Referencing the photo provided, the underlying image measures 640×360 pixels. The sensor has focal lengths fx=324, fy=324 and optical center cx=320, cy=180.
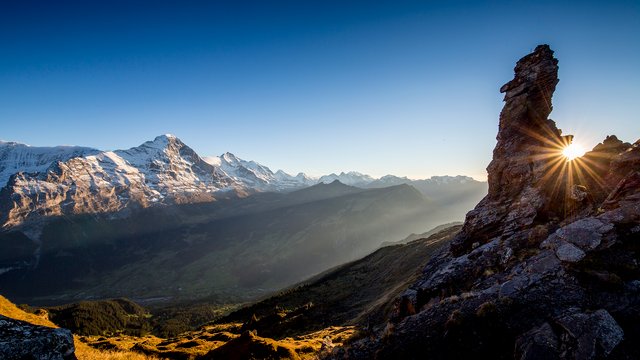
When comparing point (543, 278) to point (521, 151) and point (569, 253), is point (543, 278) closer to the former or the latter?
point (569, 253)

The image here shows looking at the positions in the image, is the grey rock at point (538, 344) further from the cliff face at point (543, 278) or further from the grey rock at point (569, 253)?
the grey rock at point (569, 253)

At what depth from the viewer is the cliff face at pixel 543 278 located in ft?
52.1

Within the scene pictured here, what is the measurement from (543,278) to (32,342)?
24567 millimetres

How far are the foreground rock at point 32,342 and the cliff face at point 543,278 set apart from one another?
1525cm

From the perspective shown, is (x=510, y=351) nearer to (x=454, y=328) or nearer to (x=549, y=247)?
(x=454, y=328)

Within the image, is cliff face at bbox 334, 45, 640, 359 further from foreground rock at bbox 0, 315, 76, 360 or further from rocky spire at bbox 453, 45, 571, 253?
foreground rock at bbox 0, 315, 76, 360

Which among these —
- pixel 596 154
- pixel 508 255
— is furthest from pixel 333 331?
pixel 596 154

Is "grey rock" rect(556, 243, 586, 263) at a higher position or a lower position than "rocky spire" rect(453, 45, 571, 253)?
lower

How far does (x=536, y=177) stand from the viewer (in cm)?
3738

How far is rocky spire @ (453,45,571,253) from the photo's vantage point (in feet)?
120

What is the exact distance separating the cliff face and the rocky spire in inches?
8.4

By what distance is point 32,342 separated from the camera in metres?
9.76

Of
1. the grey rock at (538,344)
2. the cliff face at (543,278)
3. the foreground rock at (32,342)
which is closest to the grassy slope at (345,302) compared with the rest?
the cliff face at (543,278)

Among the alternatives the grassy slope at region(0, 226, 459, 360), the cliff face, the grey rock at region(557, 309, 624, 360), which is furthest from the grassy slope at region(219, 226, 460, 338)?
the grey rock at region(557, 309, 624, 360)
